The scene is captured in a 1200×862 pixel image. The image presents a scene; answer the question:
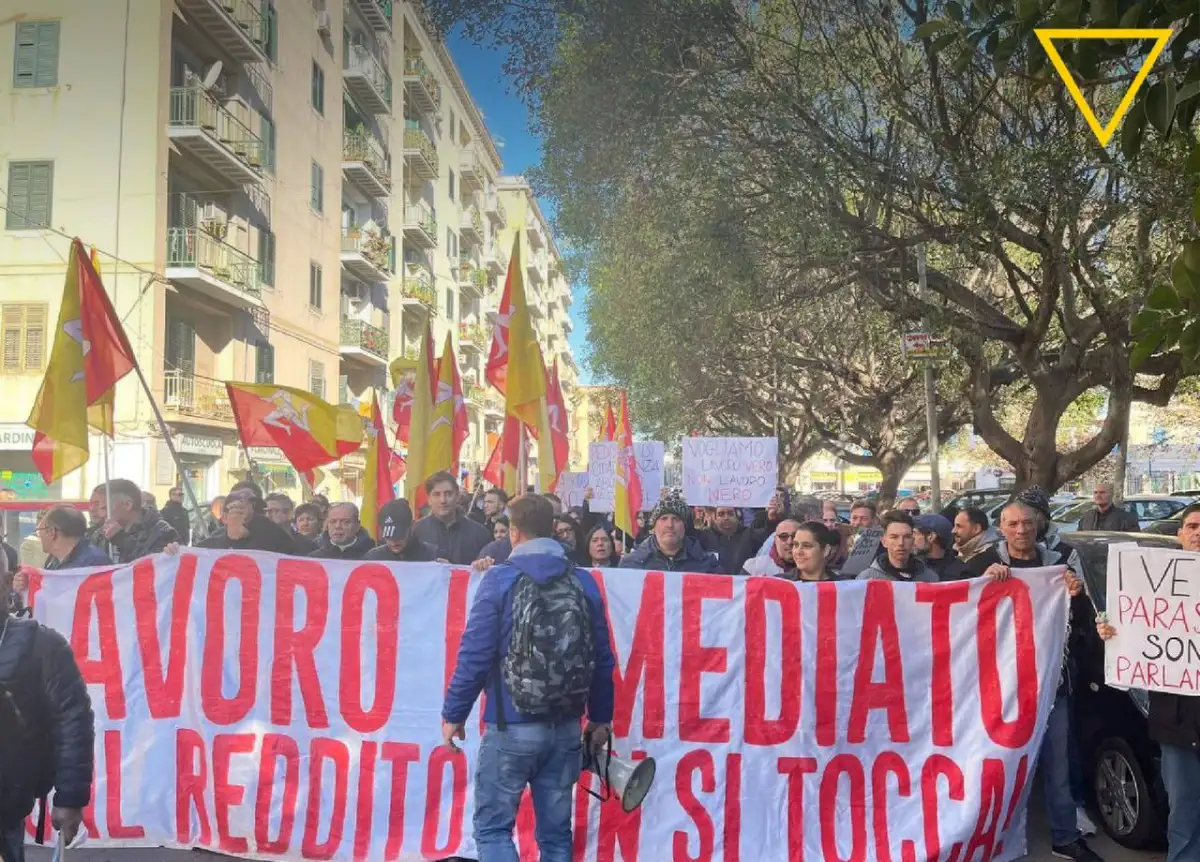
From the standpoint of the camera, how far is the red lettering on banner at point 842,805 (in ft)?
16.5

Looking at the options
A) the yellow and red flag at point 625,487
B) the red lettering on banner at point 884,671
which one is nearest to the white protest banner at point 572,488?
Result: the yellow and red flag at point 625,487

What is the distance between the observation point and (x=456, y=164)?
161 ft

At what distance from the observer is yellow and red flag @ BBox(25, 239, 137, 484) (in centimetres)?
721

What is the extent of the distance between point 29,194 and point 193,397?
5.15 m

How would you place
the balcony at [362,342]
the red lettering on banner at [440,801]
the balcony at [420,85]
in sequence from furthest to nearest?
the balcony at [420,85] < the balcony at [362,342] < the red lettering on banner at [440,801]

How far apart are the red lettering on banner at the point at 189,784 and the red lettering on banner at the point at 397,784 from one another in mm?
883

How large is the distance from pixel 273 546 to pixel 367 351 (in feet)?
85.8

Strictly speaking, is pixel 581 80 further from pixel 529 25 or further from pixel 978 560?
pixel 978 560

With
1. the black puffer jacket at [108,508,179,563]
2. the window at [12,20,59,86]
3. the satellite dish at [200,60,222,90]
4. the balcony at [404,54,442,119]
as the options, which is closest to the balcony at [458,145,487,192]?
the balcony at [404,54,442,119]

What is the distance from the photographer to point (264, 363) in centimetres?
2653

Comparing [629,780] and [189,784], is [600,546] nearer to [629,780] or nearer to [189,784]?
[189,784]

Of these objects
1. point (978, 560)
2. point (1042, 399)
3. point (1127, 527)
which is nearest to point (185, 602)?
point (978, 560)

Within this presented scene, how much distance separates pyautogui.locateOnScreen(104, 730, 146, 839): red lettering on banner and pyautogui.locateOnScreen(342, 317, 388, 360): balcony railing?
28.2 metres

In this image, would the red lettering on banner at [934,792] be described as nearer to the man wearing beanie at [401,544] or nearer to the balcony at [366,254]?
the man wearing beanie at [401,544]
